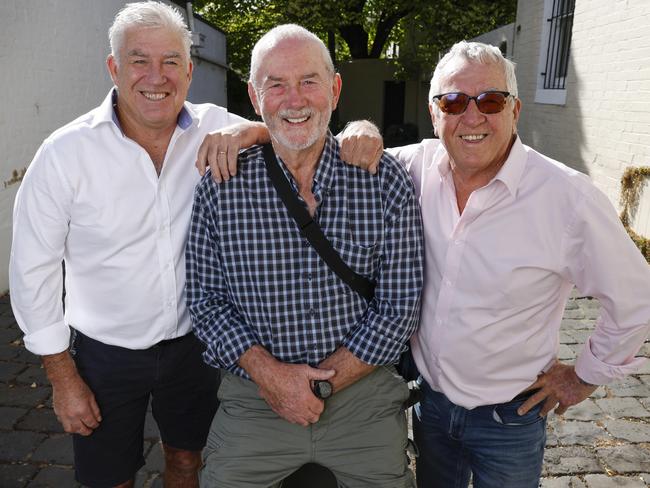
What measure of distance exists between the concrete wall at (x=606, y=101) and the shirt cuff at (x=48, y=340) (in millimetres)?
6203

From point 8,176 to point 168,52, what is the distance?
15.0 feet

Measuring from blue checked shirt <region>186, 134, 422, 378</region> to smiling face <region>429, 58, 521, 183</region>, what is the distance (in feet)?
0.79

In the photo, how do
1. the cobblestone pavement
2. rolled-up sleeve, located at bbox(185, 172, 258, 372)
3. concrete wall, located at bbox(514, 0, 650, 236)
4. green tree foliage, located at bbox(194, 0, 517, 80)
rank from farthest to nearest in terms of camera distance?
green tree foliage, located at bbox(194, 0, 517, 80)
concrete wall, located at bbox(514, 0, 650, 236)
the cobblestone pavement
rolled-up sleeve, located at bbox(185, 172, 258, 372)

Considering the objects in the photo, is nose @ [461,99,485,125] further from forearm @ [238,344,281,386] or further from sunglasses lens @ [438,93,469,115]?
forearm @ [238,344,281,386]

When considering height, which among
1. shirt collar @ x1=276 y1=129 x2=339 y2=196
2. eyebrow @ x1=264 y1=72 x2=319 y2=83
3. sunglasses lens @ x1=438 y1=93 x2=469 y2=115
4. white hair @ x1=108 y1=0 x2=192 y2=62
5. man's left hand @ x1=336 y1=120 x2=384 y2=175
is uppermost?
white hair @ x1=108 y1=0 x2=192 y2=62

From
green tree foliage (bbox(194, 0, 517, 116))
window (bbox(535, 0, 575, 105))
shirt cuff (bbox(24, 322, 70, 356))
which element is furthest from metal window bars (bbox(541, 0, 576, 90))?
shirt cuff (bbox(24, 322, 70, 356))

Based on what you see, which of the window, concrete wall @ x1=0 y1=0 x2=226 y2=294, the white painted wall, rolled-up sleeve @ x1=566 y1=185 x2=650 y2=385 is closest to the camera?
rolled-up sleeve @ x1=566 y1=185 x2=650 y2=385

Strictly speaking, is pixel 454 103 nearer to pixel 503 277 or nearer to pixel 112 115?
pixel 503 277

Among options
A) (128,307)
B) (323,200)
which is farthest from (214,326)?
(323,200)

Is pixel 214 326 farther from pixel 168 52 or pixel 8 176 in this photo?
pixel 8 176

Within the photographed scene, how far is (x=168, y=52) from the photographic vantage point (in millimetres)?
2316

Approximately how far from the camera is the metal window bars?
9.48 meters

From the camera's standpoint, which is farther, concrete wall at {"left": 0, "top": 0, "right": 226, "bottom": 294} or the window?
the window

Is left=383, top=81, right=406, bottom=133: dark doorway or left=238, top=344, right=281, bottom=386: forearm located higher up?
left=383, top=81, right=406, bottom=133: dark doorway
